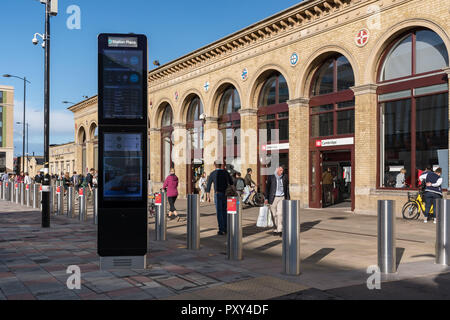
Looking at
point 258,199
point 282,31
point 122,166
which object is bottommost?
point 258,199

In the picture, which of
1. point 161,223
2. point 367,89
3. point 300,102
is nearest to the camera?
point 161,223

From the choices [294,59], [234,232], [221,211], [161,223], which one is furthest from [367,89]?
[234,232]

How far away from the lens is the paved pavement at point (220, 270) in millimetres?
5469

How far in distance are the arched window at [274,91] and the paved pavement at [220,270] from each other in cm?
1031

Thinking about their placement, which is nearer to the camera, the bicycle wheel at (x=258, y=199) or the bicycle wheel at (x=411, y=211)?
the bicycle wheel at (x=411, y=211)

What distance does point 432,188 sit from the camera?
13.7 meters

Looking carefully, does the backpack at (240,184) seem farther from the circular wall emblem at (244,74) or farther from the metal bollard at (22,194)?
the metal bollard at (22,194)

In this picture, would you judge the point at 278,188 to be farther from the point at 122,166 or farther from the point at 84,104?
the point at 84,104

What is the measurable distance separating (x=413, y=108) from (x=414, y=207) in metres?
3.54

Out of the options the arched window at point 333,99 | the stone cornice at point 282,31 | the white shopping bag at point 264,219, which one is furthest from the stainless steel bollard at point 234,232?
the stone cornice at point 282,31

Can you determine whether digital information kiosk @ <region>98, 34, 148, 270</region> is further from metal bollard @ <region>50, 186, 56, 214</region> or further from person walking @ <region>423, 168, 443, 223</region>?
metal bollard @ <region>50, 186, 56, 214</region>

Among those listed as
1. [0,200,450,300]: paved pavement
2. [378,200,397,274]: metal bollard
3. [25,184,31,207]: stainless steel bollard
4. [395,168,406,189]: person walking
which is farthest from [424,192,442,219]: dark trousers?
[25,184,31,207]: stainless steel bollard
